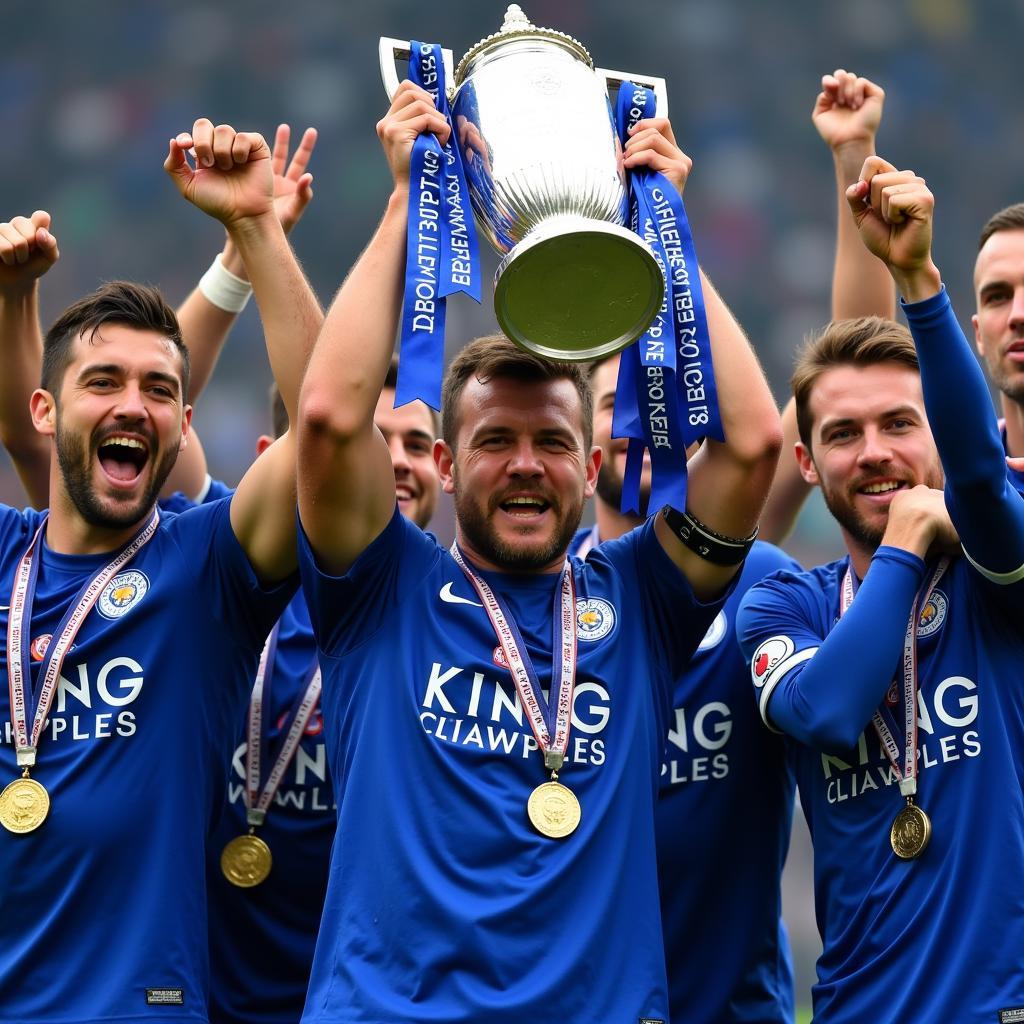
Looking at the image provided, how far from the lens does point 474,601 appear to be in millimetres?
3143

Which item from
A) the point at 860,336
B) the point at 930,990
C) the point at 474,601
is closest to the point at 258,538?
the point at 474,601

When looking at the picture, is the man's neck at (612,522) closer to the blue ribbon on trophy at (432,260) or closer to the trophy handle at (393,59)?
the blue ribbon on trophy at (432,260)

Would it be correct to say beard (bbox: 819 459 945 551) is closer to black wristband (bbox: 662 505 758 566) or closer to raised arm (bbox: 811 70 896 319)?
black wristband (bbox: 662 505 758 566)

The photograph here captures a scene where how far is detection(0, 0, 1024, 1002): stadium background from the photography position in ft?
40.9

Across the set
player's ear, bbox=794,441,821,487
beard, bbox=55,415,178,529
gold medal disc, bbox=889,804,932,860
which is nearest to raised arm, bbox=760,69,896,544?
player's ear, bbox=794,441,821,487

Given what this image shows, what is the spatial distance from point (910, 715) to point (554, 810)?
72cm

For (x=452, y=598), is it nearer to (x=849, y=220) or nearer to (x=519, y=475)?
(x=519, y=475)

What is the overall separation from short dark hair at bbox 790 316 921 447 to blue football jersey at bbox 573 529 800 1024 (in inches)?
24.8

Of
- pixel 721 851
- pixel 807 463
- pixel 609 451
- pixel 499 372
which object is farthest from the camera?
pixel 609 451

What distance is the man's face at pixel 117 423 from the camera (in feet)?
11.0

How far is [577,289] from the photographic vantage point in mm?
2869

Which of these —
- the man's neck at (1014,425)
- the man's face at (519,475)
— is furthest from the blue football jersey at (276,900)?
the man's neck at (1014,425)

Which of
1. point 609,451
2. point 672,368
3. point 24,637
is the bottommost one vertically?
point 24,637

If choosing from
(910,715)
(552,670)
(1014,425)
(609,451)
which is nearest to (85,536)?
(552,670)
